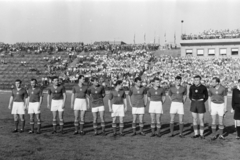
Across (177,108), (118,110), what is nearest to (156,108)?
(177,108)

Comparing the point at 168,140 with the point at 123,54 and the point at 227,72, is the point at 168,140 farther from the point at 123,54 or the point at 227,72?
the point at 123,54

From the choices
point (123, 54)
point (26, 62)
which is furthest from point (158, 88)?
point (26, 62)

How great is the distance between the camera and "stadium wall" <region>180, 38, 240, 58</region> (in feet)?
134

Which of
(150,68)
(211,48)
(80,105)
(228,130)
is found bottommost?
(228,130)

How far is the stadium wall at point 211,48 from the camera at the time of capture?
40812 mm

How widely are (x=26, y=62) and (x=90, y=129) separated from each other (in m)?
33.9

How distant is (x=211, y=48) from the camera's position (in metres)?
42.0

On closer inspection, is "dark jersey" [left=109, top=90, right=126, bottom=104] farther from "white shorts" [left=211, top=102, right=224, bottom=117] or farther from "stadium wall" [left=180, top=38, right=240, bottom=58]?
"stadium wall" [left=180, top=38, right=240, bottom=58]

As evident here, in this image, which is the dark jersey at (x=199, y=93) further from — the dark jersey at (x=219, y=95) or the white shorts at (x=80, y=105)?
the white shorts at (x=80, y=105)

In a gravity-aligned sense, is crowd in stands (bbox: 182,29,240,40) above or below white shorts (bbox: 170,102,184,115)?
above

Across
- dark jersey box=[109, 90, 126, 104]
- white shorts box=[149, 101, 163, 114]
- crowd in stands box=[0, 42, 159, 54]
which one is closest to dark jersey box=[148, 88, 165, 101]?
white shorts box=[149, 101, 163, 114]

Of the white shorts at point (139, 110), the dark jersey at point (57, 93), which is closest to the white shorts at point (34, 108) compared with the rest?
the dark jersey at point (57, 93)

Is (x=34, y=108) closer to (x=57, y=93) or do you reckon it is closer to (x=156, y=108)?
(x=57, y=93)

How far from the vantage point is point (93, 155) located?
7.26 m
